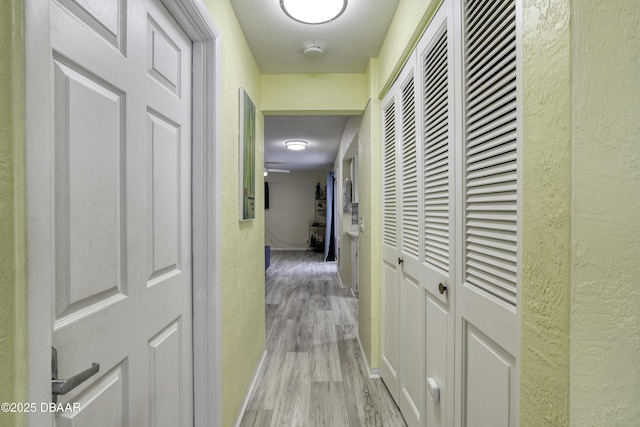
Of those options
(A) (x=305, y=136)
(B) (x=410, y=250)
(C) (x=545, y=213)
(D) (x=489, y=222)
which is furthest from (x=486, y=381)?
(A) (x=305, y=136)

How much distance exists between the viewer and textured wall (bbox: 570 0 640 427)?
0.57 metres

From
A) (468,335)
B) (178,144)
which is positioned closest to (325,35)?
(178,144)

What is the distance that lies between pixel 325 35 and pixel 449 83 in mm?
1068

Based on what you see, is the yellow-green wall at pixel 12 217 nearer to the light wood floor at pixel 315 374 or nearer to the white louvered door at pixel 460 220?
the white louvered door at pixel 460 220

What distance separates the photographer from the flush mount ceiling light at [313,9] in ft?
5.13

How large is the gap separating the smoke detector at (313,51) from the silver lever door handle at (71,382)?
199 cm

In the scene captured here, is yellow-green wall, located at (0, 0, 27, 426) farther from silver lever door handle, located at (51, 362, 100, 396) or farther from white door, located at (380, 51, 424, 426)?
white door, located at (380, 51, 424, 426)

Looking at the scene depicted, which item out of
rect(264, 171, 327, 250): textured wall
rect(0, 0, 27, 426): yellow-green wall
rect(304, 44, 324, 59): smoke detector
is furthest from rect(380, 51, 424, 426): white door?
rect(264, 171, 327, 250): textured wall

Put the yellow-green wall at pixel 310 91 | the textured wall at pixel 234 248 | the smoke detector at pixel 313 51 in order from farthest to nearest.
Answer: the yellow-green wall at pixel 310 91 < the smoke detector at pixel 313 51 < the textured wall at pixel 234 248

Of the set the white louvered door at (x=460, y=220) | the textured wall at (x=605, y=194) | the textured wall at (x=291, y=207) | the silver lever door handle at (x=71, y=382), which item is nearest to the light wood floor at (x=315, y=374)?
the white louvered door at (x=460, y=220)

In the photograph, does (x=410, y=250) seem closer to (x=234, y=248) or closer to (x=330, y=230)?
(x=234, y=248)

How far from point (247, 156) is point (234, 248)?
1.98ft

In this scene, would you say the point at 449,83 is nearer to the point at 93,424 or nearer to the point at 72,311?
the point at 72,311

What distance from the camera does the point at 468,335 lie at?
1.06 metres
